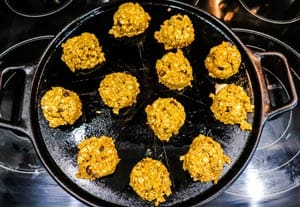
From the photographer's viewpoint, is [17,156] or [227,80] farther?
[17,156]

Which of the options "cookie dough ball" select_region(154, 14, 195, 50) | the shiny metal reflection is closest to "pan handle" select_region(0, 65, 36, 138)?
"cookie dough ball" select_region(154, 14, 195, 50)

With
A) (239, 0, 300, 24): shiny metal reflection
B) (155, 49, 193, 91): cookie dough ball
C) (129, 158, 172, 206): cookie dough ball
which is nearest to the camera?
(129, 158, 172, 206): cookie dough ball

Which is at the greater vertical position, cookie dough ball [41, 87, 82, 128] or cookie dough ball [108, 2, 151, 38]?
cookie dough ball [108, 2, 151, 38]

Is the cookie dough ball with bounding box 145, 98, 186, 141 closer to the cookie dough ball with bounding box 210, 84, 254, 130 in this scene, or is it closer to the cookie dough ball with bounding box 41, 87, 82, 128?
the cookie dough ball with bounding box 210, 84, 254, 130

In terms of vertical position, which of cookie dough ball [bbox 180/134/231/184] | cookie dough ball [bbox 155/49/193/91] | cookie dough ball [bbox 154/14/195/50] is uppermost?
cookie dough ball [bbox 154/14/195/50]

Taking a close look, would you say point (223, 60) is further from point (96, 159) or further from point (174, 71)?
point (96, 159)

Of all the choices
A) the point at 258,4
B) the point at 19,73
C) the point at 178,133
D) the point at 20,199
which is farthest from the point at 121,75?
the point at 258,4

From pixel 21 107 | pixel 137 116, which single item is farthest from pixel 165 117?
pixel 21 107

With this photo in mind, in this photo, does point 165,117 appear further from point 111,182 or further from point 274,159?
point 274,159
